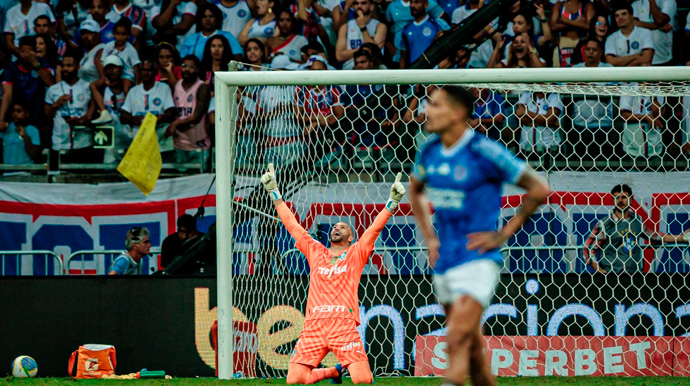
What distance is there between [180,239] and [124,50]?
2.78 meters

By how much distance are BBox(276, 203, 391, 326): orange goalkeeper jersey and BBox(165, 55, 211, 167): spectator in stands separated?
3590mm

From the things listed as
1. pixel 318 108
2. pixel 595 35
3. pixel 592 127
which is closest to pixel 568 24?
pixel 595 35

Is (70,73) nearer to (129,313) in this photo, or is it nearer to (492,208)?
(129,313)

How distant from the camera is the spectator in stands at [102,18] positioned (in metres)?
11.0

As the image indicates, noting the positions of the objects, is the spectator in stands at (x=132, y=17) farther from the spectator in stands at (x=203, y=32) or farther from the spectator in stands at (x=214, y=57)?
the spectator in stands at (x=214, y=57)

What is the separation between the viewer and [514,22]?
10031mm

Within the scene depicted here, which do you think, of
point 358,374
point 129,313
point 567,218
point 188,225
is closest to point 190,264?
point 188,225

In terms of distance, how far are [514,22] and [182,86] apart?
3785 mm

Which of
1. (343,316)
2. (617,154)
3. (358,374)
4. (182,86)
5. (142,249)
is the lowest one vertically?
(358,374)

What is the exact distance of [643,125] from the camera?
859cm

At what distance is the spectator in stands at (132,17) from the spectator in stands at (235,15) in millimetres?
959

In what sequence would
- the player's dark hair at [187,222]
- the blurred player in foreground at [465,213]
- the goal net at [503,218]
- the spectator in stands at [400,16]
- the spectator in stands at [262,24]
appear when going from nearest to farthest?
the blurred player in foreground at [465,213] → the goal net at [503,218] → the player's dark hair at [187,222] → the spectator in stands at [400,16] → the spectator in stands at [262,24]

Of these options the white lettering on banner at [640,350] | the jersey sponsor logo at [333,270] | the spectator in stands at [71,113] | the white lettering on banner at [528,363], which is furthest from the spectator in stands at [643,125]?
the spectator in stands at [71,113]

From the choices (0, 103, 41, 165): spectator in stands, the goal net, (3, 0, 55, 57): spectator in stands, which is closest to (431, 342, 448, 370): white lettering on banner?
the goal net
